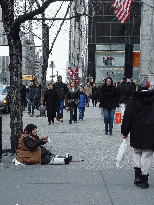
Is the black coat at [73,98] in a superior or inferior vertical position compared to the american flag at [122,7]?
inferior

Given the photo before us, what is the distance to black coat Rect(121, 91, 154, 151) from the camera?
6.50 m

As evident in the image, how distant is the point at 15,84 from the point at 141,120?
3732 millimetres

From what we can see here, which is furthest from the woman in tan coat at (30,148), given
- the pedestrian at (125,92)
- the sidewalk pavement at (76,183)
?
the pedestrian at (125,92)

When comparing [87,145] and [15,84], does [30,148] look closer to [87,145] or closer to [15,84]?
[15,84]

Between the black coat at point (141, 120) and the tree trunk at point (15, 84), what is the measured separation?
11.4 ft

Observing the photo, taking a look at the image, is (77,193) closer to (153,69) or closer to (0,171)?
(0,171)

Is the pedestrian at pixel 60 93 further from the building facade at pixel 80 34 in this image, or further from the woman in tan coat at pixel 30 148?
the woman in tan coat at pixel 30 148

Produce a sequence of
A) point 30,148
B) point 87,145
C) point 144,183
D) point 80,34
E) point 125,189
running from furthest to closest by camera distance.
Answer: point 80,34, point 87,145, point 30,148, point 144,183, point 125,189

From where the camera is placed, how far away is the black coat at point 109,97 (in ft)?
44.2

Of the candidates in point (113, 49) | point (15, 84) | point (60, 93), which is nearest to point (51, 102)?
point (60, 93)

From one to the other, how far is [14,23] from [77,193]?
4.40 meters

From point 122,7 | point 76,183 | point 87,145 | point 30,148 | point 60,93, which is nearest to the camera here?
point 76,183

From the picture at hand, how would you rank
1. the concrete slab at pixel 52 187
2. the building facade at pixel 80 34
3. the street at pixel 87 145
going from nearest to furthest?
1. the concrete slab at pixel 52 187
2. the street at pixel 87 145
3. the building facade at pixel 80 34

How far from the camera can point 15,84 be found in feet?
31.0
